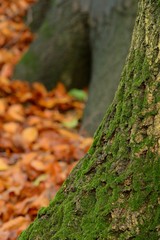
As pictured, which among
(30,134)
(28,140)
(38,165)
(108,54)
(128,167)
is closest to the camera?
(128,167)

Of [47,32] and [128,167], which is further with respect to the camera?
[47,32]

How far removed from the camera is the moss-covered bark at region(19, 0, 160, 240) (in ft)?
6.64

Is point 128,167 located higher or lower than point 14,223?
lower

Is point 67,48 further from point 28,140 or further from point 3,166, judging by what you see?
point 3,166

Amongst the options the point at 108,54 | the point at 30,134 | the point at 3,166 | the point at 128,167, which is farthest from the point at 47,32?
the point at 128,167

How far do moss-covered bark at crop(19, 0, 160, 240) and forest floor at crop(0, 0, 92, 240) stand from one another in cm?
95

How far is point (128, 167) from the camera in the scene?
2080 millimetres

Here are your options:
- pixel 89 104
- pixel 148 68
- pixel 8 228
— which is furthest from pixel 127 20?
pixel 148 68

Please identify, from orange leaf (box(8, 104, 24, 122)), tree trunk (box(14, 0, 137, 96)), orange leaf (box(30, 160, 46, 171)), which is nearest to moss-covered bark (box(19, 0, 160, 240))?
orange leaf (box(30, 160, 46, 171))

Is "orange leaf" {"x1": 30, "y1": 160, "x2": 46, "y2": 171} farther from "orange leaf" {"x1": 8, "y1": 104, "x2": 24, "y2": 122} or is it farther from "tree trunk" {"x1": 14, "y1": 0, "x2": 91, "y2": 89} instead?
"tree trunk" {"x1": 14, "y1": 0, "x2": 91, "y2": 89}

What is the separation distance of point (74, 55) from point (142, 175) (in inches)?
162

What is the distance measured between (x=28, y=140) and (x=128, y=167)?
266cm

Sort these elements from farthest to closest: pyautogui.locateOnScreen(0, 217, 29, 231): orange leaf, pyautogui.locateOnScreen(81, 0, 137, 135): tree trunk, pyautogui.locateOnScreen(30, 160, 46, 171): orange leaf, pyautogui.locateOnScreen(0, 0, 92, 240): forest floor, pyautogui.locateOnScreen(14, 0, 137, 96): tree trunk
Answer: pyautogui.locateOnScreen(14, 0, 137, 96): tree trunk < pyautogui.locateOnScreen(81, 0, 137, 135): tree trunk < pyautogui.locateOnScreen(30, 160, 46, 171): orange leaf < pyautogui.locateOnScreen(0, 0, 92, 240): forest floor < pyautogui.locateOnScreen(0, 217, 29, 231): orange leaf

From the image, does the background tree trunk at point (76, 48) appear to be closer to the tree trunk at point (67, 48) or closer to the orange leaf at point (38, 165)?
the tree trunk at point (67, 48)
